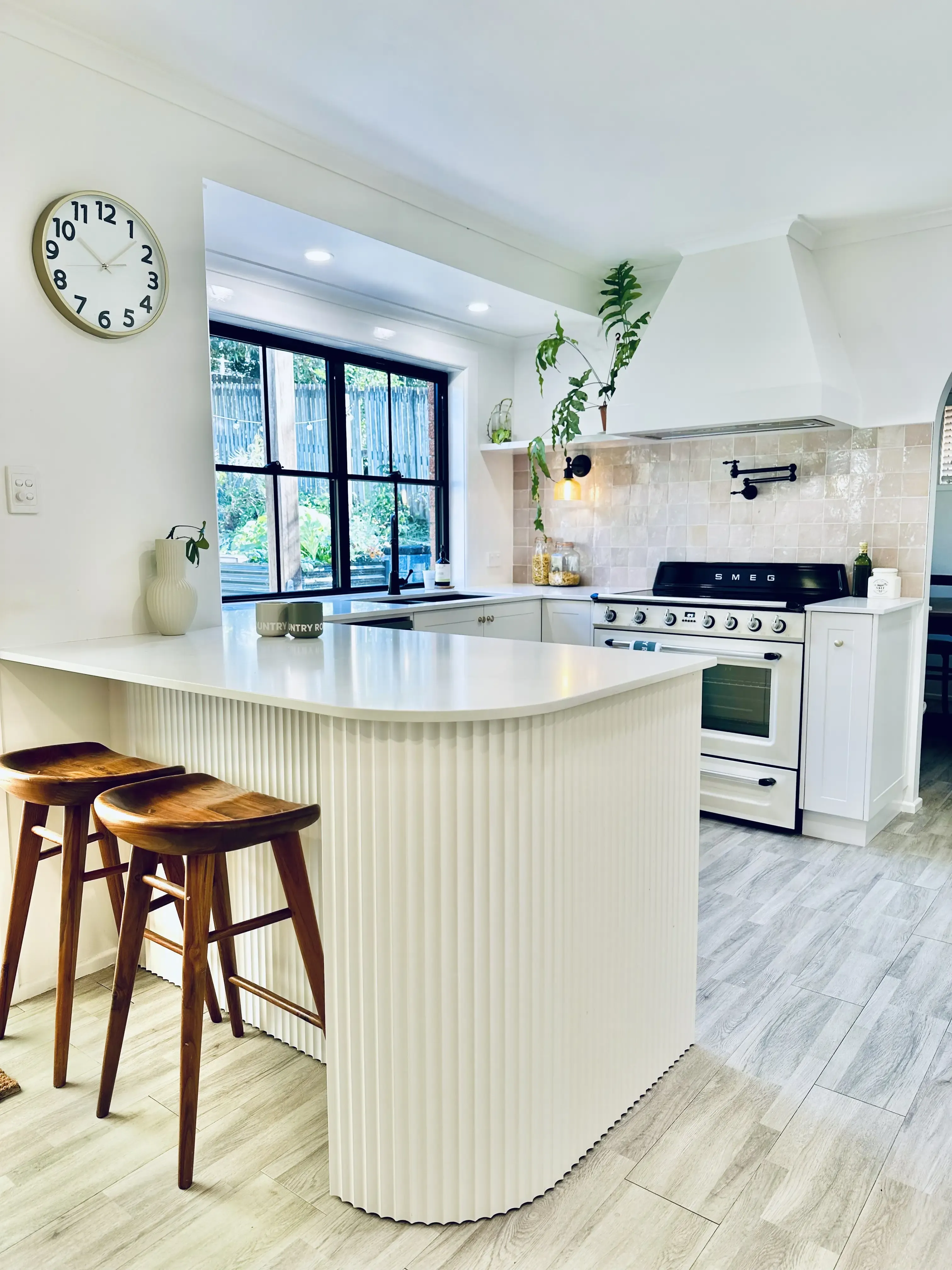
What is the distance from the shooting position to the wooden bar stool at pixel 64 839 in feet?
6.21

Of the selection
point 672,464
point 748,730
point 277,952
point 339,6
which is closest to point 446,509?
point 672,464

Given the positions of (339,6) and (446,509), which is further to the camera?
(446,509)

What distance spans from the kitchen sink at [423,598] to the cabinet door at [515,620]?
8cm

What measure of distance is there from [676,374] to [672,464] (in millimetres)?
585

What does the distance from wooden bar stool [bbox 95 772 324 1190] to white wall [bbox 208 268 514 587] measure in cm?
258

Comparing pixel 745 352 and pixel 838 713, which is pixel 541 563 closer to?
pixel 745 352

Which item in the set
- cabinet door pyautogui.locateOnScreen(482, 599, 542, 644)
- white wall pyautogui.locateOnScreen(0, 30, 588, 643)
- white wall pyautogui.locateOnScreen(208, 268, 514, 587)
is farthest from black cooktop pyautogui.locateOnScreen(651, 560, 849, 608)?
white wall pyautogui.locateOnScreen(0, 30, 588, 643)

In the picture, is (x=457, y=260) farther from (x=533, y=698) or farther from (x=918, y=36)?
(x=533, y=698)

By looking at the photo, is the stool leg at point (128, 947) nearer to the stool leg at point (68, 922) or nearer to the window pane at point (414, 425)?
the stool leg at point (68, 922)

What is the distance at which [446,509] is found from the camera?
4.72 meters

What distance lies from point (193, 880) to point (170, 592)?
1.10m

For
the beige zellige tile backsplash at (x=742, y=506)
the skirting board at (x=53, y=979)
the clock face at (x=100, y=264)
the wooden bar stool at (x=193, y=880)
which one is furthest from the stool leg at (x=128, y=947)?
the beige zellige tile backsplash at (x=742, y=506)

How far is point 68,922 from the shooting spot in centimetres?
191

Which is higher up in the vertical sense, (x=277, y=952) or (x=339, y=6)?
(x=339, y=6)
